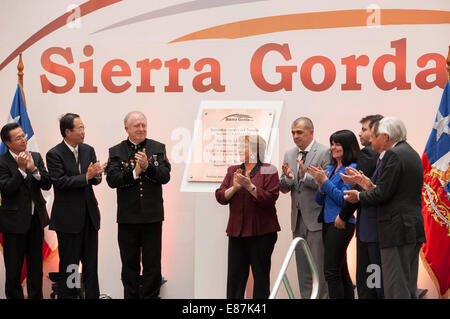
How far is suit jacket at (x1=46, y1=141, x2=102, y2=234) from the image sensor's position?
16.7 ft

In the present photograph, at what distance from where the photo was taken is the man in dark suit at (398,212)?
414cm

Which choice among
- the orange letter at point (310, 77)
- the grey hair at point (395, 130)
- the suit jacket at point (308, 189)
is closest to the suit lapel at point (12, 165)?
the suit jacket at point (308, 189)

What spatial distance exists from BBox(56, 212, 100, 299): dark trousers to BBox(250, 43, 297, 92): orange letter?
2105mm

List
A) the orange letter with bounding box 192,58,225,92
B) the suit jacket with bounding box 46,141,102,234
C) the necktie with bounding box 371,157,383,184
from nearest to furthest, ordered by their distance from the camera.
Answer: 1. the necktie with bounding box 371,157,383,184
2. the suit jacket with bounding box 46,141,102,234
3. the orange letter with bounding box 192,58,225,92

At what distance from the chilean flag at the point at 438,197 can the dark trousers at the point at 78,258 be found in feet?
9.71

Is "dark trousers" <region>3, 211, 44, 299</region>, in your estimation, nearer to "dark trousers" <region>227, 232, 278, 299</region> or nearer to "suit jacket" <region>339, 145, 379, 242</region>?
"dark trousers" <region>227, 232, 278, 299</region>

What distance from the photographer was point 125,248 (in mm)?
5086

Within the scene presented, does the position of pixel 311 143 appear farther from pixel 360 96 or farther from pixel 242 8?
pixel 242 8

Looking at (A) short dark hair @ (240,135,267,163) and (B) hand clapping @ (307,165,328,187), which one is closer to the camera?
(B) hand clapping @ (307,165,328,187)

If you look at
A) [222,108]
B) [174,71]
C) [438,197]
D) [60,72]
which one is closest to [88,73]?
[60,72]

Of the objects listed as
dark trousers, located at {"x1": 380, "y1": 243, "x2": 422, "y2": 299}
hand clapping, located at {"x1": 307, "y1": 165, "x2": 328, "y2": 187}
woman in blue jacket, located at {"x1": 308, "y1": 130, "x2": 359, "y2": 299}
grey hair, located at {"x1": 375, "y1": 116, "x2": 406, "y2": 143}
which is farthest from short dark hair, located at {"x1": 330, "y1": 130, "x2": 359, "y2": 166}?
dark trousers, located at {"x1": 380, "y1": 243, "x2": 422, "y2": 299}

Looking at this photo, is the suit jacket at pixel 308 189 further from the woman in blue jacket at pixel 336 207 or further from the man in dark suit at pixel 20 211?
the man in dark suit at pixel 20 211

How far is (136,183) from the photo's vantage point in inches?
200

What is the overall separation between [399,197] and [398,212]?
10 centimetres
